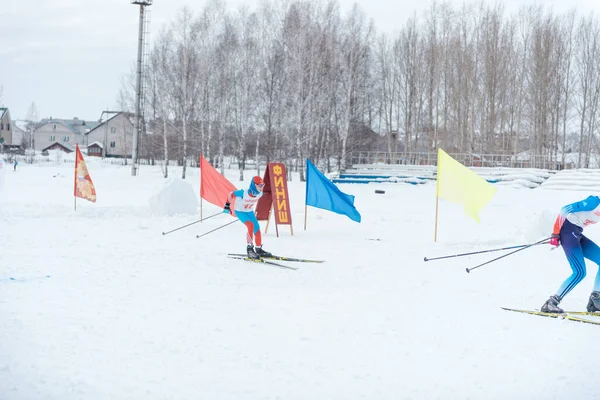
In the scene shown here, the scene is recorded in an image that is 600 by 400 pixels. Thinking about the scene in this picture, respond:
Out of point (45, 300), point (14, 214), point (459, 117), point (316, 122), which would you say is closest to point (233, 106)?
point (316, 122)

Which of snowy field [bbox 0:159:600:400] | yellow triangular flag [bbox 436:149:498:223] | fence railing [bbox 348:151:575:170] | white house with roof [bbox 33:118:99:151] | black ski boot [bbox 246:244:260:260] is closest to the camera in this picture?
snowy field [bbox 0:159:600:400]

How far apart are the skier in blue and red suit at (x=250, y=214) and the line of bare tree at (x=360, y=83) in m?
23.2

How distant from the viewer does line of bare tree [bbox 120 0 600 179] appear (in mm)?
35938

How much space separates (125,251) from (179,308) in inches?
184

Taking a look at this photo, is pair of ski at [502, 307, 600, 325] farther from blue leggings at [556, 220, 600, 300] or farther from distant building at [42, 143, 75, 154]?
distant building at [42, 143, 75, 154]

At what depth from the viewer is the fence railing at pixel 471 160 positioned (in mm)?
39688

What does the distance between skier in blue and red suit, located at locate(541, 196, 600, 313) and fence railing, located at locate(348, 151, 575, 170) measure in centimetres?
3186

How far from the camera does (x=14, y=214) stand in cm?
1738

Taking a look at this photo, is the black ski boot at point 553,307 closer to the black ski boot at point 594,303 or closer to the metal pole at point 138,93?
the black ski boot at point 594,303

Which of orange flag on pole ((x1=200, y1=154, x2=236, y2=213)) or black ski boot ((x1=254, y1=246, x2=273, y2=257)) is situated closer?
black ski boot ((x1=254, y1=246, x2=273, y2=257))

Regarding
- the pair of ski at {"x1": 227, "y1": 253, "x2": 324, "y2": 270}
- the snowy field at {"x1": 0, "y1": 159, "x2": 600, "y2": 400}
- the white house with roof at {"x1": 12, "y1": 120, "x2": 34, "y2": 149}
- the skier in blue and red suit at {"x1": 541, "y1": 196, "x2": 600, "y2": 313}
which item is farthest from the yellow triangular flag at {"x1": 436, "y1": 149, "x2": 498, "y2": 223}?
the white house with roof at {"x1": 12, "y1": 120, "x2": 34, "y2": 149}

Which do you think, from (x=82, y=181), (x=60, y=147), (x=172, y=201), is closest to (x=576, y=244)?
(x=172, y=201)

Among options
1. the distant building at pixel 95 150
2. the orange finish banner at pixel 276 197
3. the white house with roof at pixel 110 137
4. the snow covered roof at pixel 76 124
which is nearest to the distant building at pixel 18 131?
the snow covered roof at pixel 76 124

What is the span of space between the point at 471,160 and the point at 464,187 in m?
28.7
